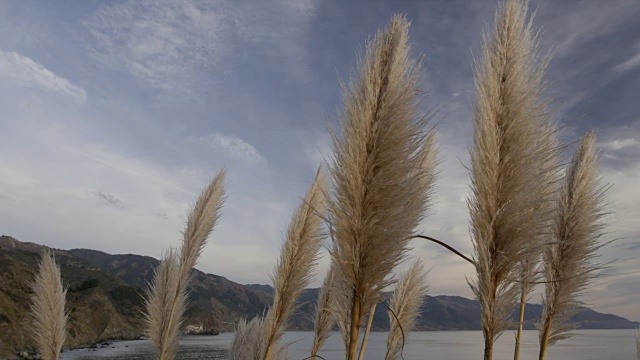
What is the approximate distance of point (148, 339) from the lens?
584cm

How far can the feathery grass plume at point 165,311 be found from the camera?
5746 millimetres

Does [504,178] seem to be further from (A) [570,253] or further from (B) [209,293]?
(B) [209,293]

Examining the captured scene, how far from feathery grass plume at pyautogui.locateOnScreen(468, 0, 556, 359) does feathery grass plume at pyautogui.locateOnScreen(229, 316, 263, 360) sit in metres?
3.11

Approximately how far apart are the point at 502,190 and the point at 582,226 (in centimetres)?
Answer: 172

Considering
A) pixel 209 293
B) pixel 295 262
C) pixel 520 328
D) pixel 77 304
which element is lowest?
pixel 77 304

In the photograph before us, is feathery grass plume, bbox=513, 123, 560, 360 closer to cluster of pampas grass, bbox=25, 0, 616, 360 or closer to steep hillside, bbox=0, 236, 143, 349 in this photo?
cluster of pampas grass, bbox=25, 0, 616, 360

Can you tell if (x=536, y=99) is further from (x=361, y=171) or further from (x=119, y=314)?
(x=119, y=314)

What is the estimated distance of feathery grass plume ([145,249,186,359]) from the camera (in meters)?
5.75

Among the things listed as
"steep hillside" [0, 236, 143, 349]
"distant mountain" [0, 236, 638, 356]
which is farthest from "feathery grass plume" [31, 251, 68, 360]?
"steep hillside" [0, 236, 143, 349]

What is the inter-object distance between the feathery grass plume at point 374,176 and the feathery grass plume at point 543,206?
2.30 feet

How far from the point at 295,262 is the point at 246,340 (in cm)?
249

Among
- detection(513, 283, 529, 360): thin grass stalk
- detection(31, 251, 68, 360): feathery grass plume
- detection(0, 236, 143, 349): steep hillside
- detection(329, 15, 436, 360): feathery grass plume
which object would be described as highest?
detection(329, 15, 436, 360): feathery grass plume

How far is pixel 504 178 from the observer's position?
2.26 metres

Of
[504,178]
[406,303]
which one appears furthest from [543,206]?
[406,303]
